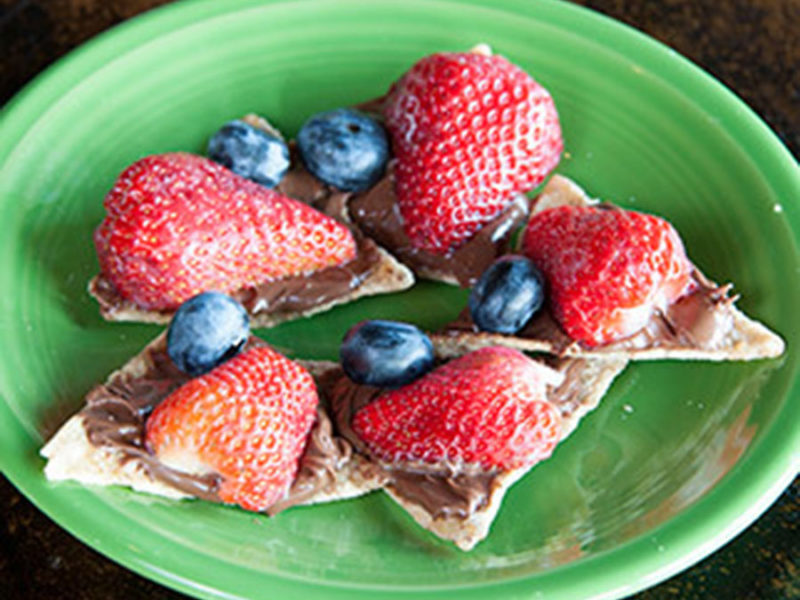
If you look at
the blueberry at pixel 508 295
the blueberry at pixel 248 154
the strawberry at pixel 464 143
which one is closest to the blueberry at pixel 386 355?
the blueberry at pixel 508 295

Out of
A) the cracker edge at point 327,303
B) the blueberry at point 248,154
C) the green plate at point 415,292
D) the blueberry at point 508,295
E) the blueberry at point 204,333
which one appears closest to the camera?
the green plate at point 415,292

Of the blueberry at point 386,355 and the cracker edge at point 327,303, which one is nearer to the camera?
the blueberry at point 386,355

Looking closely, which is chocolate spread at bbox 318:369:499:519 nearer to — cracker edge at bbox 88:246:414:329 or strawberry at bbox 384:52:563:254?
cracker edge at bbox 88:246:414:329

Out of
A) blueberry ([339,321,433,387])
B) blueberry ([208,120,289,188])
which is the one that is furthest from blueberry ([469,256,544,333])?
blueberry ([208,120,289,188])

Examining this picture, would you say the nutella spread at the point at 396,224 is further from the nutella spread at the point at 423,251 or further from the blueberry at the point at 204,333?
the blueberry at the point at 204,333

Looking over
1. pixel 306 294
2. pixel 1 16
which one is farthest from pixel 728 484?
pixel 1 16

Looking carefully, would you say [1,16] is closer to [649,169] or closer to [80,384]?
[80,384]

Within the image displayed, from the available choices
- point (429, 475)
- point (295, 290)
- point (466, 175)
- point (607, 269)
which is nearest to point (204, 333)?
point (295, 290)
